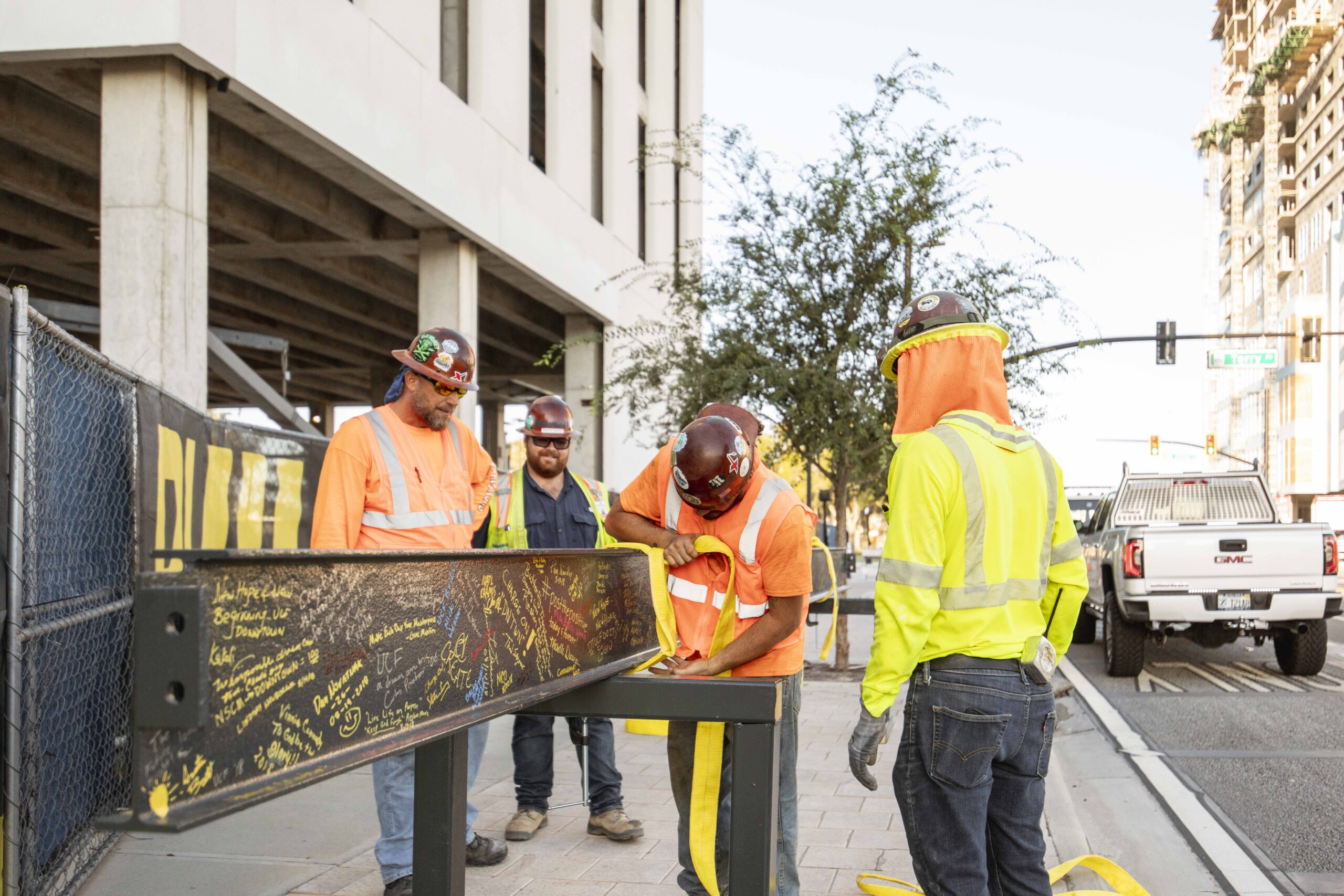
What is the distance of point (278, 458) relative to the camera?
296 inches

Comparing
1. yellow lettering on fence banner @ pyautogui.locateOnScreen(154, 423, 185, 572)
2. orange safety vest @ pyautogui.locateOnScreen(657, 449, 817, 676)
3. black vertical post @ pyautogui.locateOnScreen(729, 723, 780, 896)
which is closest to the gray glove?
black vertical post @ pyautogui.locateOnScreen(729, 723, 780, 896)

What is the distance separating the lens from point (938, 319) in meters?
3.39

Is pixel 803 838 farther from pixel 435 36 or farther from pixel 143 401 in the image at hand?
pixel 435 36

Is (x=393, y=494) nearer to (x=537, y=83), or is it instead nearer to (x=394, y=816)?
(x=394, y=816)

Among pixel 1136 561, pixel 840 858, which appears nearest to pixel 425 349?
pixel 840 858

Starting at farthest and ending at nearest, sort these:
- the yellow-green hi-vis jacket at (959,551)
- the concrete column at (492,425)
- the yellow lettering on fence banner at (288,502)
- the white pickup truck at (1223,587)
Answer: the concrete column at (492,425), the white pickup truck at (1223,587), the yellow lettering on fence banner at (288,502), the yellow-green hi-vis jacket at (959,551)

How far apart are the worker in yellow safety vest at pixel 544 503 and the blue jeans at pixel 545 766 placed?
85cm

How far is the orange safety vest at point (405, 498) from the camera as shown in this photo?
4.35 m

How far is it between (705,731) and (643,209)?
23.5m

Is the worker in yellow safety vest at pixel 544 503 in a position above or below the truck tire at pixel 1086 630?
above

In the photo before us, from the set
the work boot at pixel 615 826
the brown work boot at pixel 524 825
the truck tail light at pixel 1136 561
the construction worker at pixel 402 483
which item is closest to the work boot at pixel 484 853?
the brown work boot at pixel 524 825

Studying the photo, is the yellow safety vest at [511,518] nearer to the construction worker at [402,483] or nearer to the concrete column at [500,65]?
the construction worker at [402,483]

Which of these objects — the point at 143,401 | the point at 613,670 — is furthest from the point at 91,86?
the point at 613,670

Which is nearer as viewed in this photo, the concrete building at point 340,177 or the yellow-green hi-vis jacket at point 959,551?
the yellow-green hi-vis jacket at point 959,551
